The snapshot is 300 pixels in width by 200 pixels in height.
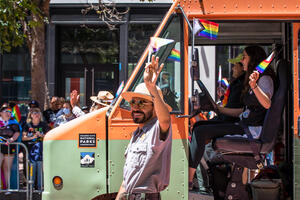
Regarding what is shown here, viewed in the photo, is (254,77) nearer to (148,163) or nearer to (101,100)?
(148,163)

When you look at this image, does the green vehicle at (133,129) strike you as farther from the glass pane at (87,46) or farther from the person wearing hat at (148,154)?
the glass pane at (87,46)

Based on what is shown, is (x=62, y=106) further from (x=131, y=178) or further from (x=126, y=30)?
(x=131, y=178)

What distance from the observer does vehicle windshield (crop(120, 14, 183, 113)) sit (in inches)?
186

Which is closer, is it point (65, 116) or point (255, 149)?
point (255, 149)

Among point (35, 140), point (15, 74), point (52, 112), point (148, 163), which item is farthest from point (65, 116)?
point (15, 74)

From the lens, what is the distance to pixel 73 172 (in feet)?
15.8

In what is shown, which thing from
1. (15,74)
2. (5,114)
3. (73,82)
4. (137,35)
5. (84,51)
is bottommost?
(5,114)

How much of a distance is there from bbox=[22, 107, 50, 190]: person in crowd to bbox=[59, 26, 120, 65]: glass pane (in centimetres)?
622

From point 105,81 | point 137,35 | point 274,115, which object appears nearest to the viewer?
point 274,115

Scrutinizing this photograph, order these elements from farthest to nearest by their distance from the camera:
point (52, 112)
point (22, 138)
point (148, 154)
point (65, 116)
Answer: point (52, 112) < point (65, 116) < point (22, 138) < point (148, 154)

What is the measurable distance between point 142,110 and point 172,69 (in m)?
0.81

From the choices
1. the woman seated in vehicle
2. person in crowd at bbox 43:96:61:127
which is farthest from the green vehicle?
person in crowd at bbox 43:96:61:127

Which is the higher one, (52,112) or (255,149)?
(52,112)

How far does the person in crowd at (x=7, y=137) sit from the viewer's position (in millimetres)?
8344
